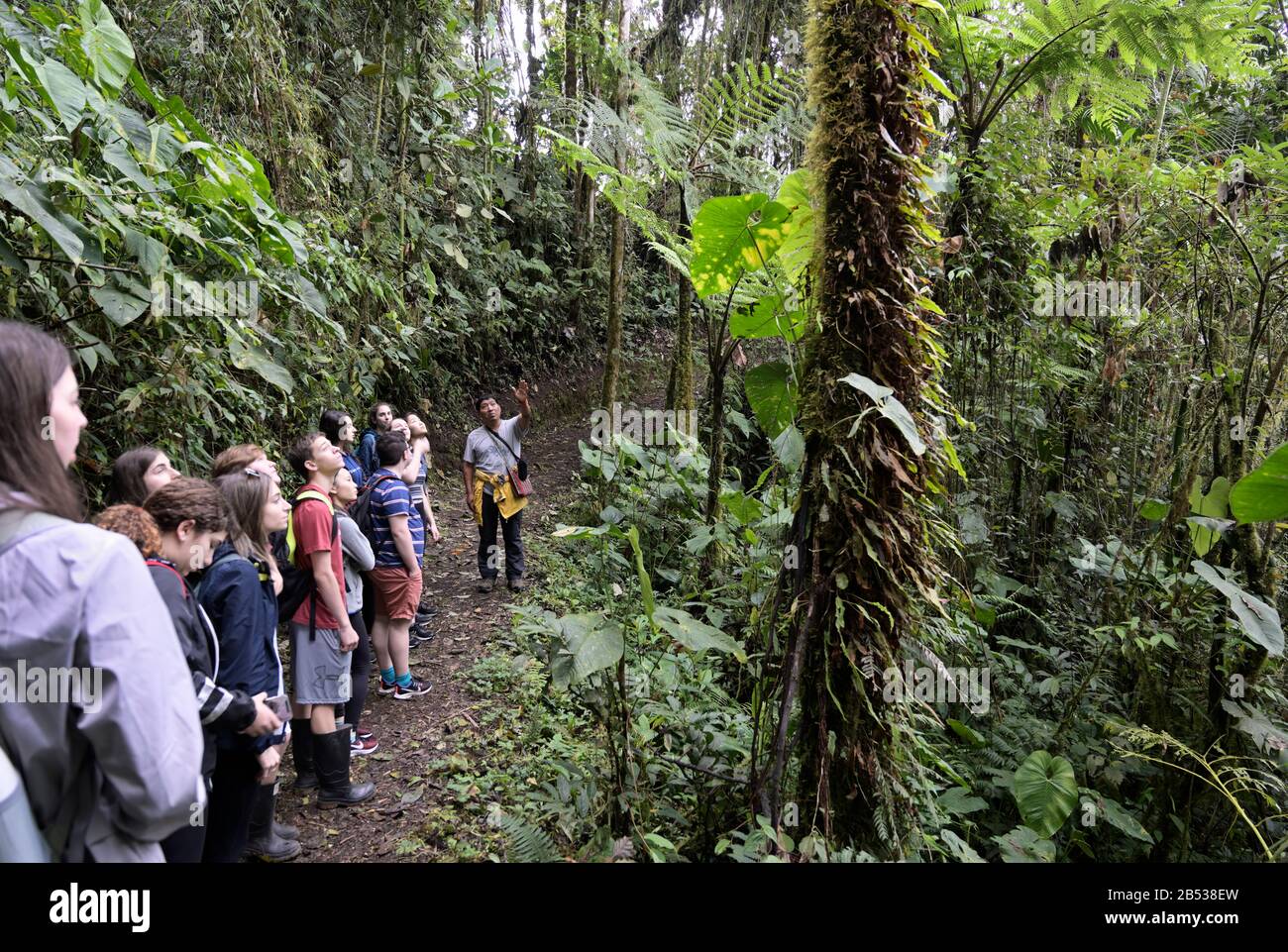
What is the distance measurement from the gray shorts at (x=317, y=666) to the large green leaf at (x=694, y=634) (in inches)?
74.6

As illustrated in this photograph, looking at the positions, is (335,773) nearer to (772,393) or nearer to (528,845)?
(528,845)

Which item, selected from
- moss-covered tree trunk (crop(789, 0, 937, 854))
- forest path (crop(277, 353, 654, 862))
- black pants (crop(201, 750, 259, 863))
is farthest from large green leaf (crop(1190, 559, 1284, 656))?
black pants (crop(201, 750, 259, 863))

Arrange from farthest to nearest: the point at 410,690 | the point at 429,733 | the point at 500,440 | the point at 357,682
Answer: the point at 500,440
the point at 410,690
the point at 429,733
the point at 357,682

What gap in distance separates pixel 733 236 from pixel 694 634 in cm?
162

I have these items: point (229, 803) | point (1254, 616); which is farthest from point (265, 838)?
point (1254, 616)

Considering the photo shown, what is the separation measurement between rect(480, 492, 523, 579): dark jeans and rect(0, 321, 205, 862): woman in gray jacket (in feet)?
16.1

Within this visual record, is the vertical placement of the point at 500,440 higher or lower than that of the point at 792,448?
lower

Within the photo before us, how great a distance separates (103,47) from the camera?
2.82 m

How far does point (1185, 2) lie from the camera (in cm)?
431

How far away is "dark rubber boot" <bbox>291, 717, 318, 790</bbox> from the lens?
374 centimetres

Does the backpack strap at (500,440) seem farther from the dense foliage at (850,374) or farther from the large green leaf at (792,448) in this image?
the large green leaf at (792,448)

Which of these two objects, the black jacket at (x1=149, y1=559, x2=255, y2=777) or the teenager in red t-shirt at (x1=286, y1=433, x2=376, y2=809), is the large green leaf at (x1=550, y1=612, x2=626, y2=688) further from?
the teenager in red t-shirt at (x1=286, y1=433, x2=376, y2=809)
